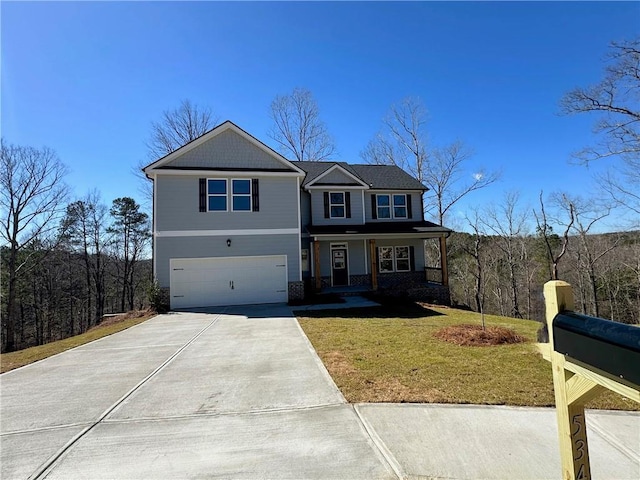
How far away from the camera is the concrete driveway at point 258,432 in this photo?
2943 millimetres

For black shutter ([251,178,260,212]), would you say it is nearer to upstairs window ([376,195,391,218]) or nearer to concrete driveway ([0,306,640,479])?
upstairs window ([376,195,391,218])

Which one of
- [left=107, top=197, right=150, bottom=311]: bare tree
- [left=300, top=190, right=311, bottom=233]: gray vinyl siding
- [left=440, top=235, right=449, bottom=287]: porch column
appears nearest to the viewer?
[left=440, top=235, right=449, bottom=287]: porch column

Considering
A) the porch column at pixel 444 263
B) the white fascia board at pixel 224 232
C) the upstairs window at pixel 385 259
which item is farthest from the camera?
the upstairs window at pixel 385 259

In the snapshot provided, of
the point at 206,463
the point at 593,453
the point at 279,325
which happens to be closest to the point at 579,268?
the point at 279,325

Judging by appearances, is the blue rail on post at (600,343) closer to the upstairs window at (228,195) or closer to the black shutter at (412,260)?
the upstairs window at (228,195)

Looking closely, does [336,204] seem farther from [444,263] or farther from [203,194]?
[203,194]

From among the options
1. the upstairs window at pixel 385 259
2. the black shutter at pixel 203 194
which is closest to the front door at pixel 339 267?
the upstairs window at pixel 385 259

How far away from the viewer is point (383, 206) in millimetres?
18906

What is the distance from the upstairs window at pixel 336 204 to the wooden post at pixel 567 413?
16.4 meters

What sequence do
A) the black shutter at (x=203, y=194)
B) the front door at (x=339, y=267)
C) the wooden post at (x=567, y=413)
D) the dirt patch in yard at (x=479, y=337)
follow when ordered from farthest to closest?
the front door at (x=339, y=267) < the black shutter at (x=203, y=194) < the dirt patch in yard at (x=479, y=337) < the wooden post at (x=567, y=413)

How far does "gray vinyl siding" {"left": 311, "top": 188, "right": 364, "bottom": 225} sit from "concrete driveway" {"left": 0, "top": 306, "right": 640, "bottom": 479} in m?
12.4

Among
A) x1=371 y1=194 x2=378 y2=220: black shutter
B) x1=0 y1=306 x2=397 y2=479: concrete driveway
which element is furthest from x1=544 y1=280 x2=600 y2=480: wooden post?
x1=371 y1=194 x2=378 y2=220: black shutter

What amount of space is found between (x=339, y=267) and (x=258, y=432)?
47.1 ft

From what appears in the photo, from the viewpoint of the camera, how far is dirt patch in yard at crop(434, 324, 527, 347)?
7230mm
